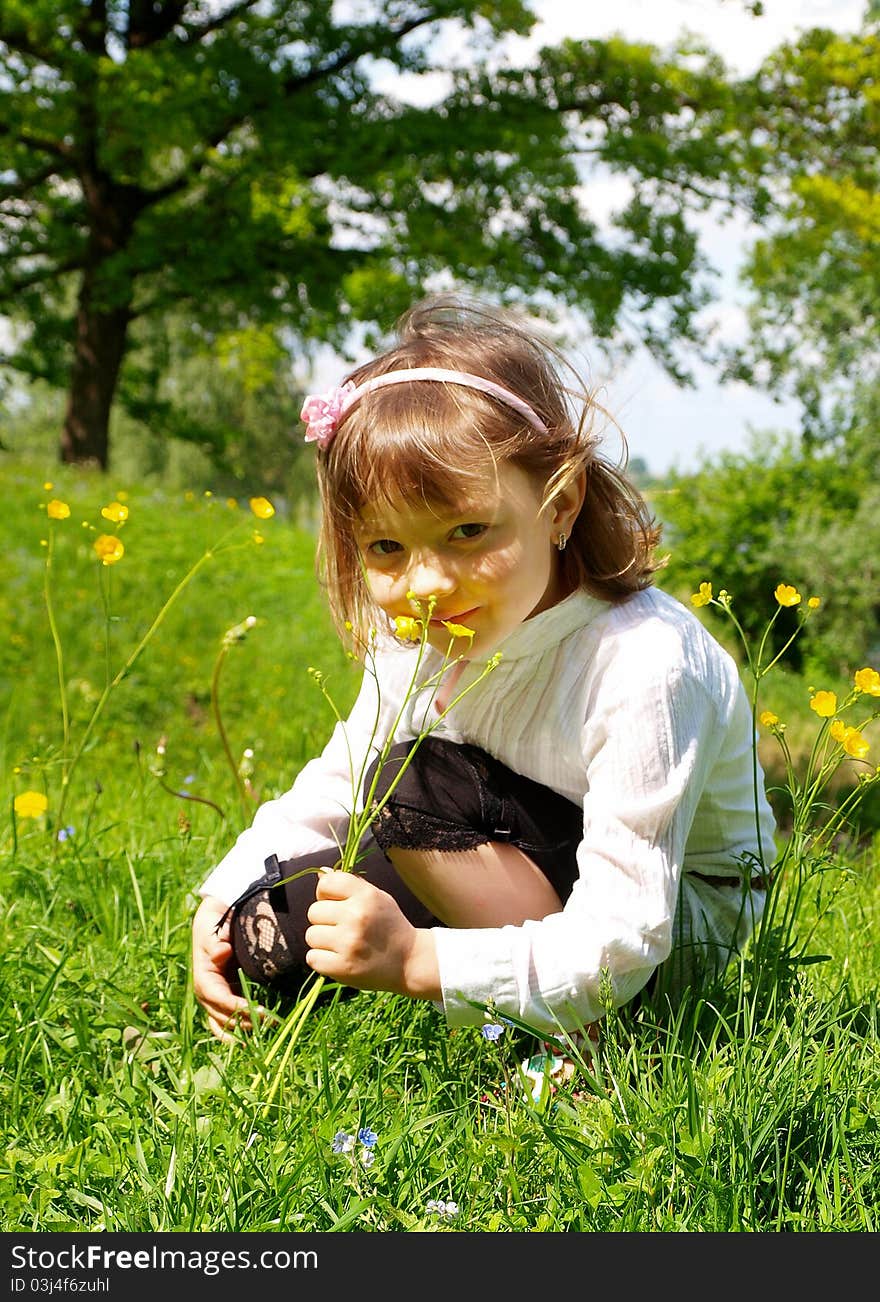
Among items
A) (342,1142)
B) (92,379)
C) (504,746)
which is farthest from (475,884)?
(92,379)

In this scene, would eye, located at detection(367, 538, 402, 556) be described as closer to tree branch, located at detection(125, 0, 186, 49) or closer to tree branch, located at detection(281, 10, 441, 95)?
tree branch, located at detection(281, 10, 441, 95)

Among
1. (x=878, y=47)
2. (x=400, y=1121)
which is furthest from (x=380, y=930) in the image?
(x=878, y=47)

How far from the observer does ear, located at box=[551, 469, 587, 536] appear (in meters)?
1.61

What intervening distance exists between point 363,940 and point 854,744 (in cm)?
63

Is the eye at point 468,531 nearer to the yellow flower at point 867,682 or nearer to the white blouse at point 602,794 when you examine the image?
the white blouse at point 602,794

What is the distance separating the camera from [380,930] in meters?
1.36

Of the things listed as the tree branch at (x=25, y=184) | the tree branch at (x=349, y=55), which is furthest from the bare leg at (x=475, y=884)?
the tree branch at (x=25, y=184)

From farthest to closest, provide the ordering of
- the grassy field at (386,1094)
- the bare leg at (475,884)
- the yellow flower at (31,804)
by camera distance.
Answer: the yellow flower at (31,804), the bare leg at (475,884), the grassy field at (386,1094)

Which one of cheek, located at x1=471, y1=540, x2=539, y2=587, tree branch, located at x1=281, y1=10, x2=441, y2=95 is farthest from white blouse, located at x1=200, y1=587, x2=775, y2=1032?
tree branch, located at x1=281, y1=10, x2=441, y2=95

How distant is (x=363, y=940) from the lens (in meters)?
1.34

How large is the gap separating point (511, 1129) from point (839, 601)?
29.6 feet

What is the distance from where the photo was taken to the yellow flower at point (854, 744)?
1.38 m

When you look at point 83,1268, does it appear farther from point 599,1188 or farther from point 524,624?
point 524,624

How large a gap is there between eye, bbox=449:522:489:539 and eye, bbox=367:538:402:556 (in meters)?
0.09
